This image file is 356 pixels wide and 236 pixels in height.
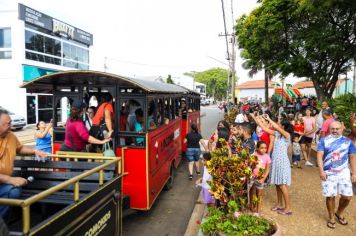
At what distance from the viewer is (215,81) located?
109375 mm

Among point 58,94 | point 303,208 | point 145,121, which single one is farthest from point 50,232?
point 303,208

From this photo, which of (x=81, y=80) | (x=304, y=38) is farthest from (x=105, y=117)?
(x=304, y=38)

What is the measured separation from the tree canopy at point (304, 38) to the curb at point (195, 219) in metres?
10.1

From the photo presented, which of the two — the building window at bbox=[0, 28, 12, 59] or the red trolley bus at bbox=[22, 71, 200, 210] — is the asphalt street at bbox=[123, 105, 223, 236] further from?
the building window at bbox=[0, 28, 12, 59]

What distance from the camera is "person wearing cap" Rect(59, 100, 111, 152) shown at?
4965 mm

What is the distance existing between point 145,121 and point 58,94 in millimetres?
1888

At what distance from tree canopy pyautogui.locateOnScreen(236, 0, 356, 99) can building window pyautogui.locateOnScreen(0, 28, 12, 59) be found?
1494 centimetres

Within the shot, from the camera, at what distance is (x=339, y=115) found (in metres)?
12.7

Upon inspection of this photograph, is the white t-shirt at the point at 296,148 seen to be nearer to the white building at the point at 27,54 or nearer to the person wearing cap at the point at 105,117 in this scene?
the person wearing cap at the point at 105,117

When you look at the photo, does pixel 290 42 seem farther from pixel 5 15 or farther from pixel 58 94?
pixel 5 15

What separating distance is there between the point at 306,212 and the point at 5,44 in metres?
21.4

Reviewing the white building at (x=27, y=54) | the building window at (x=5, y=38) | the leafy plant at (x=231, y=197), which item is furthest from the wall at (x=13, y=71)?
the leafy plant at (x=231, y=197)

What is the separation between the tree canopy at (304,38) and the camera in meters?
14.5

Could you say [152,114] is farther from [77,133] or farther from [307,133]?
[307,133]
